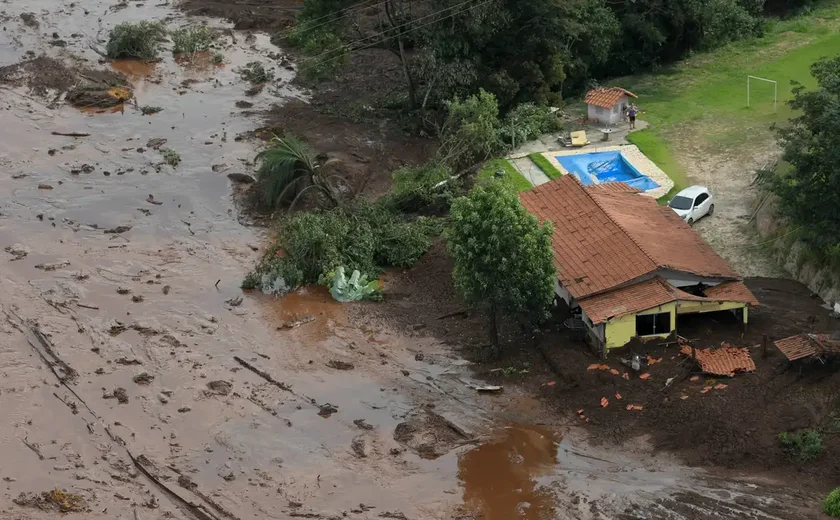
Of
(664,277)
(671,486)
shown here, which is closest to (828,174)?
(664,277)

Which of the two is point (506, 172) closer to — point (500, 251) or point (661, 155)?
point (661, 155)

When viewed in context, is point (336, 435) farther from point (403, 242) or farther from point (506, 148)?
point (506, 148)

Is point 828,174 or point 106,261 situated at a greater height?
point 828,174

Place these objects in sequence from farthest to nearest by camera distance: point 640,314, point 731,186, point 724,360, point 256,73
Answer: point 256,73 < point 731,186 < point 640,314 < point 724,360

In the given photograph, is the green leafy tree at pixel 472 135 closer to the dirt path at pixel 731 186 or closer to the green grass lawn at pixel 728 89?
the green grass lawn at pixel 728 89

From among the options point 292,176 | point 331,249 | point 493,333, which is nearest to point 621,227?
point 493,333

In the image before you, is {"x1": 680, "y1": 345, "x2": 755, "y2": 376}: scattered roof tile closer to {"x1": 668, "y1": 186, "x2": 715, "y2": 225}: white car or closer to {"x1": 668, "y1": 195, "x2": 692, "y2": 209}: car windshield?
{"x1": 668, "y1": 186, "x2": 715, "y2": 225}: white car
